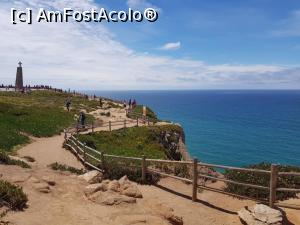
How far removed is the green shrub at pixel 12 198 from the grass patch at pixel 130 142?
1840 centimetres

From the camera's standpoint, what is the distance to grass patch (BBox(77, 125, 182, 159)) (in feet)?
111

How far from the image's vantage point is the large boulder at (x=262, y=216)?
44.0 feet

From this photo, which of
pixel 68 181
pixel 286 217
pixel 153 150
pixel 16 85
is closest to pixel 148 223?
pixel 286 217

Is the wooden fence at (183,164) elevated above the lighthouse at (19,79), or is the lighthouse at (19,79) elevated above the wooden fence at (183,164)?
the lighthouse at (19,79)

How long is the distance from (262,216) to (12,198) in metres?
9.09

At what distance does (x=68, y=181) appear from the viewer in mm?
18188

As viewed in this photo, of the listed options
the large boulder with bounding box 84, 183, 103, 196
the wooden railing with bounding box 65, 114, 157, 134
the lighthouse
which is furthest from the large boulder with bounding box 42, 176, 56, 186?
the lighthouse

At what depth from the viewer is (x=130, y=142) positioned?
36.9 m

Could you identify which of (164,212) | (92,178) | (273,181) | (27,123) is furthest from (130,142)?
(273,181)

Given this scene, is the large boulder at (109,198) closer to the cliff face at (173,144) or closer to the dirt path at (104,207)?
the dirt path at (104,207)

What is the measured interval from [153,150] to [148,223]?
75.4 ft

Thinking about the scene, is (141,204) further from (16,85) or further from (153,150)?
(16,85)

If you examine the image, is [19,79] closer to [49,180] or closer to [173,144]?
[173,144]

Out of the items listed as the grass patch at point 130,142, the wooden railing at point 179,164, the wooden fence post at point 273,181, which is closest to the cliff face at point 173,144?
the grass patch at point 130,142
